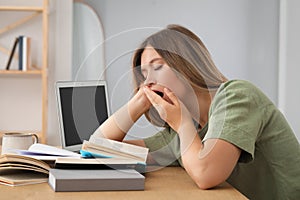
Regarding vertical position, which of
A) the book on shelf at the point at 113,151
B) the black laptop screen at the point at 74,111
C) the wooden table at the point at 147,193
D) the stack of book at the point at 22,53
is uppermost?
the stack of book at the point at 22,53

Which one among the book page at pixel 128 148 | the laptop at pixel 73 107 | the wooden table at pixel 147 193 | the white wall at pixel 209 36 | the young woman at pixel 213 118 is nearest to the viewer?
the wooden table at pixel 147 193

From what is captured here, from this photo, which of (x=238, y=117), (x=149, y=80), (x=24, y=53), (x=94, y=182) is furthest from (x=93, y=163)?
(x=24, y=53)

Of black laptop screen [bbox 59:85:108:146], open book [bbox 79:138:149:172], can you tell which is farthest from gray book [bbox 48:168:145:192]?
black laptop screen [bbox 59:85:108:146]

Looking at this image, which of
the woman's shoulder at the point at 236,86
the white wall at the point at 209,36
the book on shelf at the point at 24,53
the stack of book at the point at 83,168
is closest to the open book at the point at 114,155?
the stack of book at the point at 83,168

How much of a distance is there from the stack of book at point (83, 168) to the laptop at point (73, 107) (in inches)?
7.2

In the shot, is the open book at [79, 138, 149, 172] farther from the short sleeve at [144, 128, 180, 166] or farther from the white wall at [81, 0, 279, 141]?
the white wall at [81, 0, 279, 141]

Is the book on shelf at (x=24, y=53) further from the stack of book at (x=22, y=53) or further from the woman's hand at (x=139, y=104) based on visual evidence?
the woman's hand at (x=139, y=104)

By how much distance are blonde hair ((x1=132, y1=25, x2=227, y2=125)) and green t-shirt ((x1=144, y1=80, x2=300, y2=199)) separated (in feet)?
0.30

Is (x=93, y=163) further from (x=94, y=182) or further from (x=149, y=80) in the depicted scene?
(x=149, y=80)

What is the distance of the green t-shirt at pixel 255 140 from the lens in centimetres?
142

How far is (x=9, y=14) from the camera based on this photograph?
3475mm

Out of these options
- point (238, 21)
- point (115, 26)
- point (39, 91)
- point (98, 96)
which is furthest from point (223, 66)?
point (98, 96)

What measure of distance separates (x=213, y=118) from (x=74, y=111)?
22.7 inches

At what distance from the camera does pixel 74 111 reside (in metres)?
1.85
